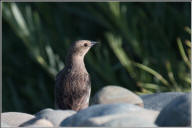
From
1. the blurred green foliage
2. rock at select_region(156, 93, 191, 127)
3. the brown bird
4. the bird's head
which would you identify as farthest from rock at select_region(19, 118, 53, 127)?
the blurred green foliage

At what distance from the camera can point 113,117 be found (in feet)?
12.6

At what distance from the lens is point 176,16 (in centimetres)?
814

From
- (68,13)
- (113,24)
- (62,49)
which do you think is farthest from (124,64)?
(68,13)

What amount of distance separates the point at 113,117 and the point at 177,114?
1.85 ft

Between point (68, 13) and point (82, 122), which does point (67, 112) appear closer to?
point (82, 122)

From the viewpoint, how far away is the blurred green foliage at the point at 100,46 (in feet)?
25.2

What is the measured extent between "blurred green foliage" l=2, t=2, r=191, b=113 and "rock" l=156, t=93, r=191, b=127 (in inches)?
104

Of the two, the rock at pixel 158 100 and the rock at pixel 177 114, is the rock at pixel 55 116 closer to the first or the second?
the rock at pixel 177 114

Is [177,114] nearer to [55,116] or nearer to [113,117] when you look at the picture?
[113,117]

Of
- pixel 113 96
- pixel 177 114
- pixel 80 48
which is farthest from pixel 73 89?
pixel 177 114

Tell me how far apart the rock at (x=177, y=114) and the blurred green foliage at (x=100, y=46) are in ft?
8.65

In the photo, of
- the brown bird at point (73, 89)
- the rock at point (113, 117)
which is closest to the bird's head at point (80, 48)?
the brown bird at point (73, 89)

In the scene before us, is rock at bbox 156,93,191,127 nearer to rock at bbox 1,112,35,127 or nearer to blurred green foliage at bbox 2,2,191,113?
rock at bbox 1,112,35,127

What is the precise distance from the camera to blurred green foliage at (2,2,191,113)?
25.2 feet
